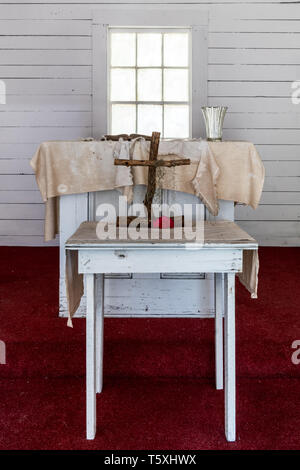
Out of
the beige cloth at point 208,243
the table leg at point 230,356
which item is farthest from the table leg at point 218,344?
the table leg at point 230,356

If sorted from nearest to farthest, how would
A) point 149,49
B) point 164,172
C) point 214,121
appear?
point 164,172 → point 214,121 → point 149,49

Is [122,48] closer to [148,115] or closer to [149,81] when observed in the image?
[149,81]

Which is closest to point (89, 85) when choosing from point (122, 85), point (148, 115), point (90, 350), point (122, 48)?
point (122, 85)

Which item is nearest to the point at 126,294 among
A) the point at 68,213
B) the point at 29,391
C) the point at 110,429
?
the point at 68,213

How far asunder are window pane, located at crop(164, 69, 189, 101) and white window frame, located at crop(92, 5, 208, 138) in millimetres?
119

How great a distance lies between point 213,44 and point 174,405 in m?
3.47

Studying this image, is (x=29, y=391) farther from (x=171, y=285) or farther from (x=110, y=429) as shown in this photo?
(x=171, y=285)

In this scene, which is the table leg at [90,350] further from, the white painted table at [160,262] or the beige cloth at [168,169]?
the beige cloth at [168,169]

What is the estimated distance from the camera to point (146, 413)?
179cm

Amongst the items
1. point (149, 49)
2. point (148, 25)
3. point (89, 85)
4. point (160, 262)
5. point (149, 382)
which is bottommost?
point (149, 382)

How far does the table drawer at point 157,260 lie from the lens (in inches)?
61.3

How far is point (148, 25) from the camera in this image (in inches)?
173

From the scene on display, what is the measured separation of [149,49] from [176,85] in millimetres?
392

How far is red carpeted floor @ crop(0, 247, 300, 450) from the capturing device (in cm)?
164
